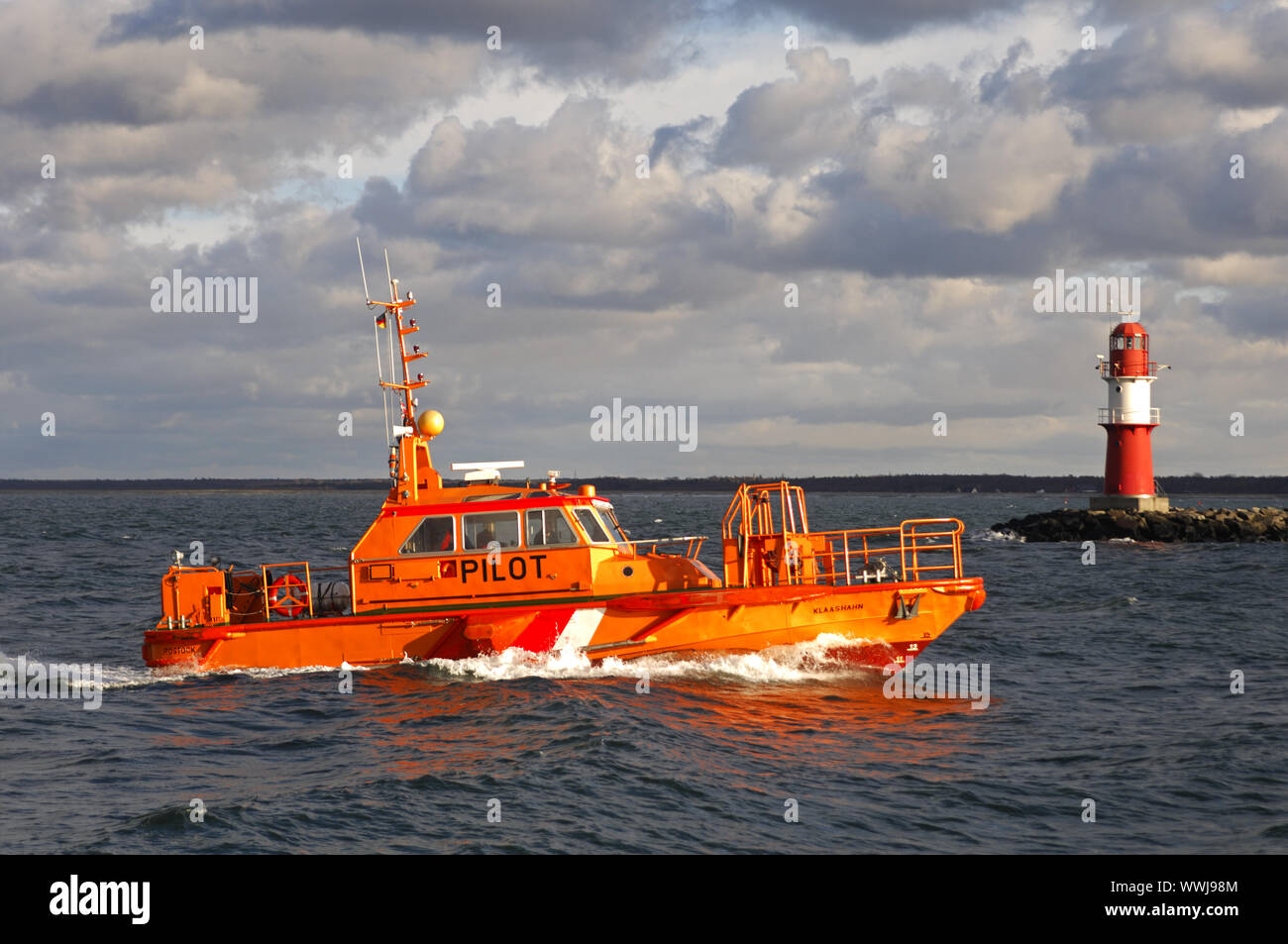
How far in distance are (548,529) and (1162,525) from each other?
1523 inches

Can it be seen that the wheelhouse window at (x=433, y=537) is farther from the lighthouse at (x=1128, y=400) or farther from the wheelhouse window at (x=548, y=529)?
the lighthouse at (x=1128, y=400)

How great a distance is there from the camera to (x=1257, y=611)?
24953 millimetres

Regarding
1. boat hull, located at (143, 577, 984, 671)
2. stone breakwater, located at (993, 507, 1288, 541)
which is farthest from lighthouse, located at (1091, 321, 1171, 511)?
boat hull, located at (143, 577, 984, 671)

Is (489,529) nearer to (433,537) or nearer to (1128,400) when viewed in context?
(433,537)

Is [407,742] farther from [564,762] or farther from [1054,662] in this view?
[1054,662]

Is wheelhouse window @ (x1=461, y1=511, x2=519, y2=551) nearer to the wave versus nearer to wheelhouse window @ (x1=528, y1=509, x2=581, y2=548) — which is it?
wheelhouse window @ (x1=528, y1=509, x2=581, y2=548)

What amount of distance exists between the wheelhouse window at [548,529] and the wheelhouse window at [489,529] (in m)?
0.20

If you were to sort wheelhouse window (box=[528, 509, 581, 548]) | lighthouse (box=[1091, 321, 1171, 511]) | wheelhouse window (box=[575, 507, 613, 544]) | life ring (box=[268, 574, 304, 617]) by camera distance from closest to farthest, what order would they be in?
wheelhouse window (box=[528, 509, 581, 548]) → wheelhouse window (box=[575, 507, 613, 544]) → life ring (box=[268, 574, 304, 617]) → lighthouse (box=[1091, 321, 1171, 511])

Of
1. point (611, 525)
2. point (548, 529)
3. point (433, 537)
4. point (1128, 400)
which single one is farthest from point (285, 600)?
point (1128, 400)

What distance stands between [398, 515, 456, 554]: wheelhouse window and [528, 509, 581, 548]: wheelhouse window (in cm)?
108

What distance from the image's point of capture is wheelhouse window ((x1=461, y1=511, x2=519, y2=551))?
651 inches

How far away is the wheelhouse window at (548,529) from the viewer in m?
16.5
